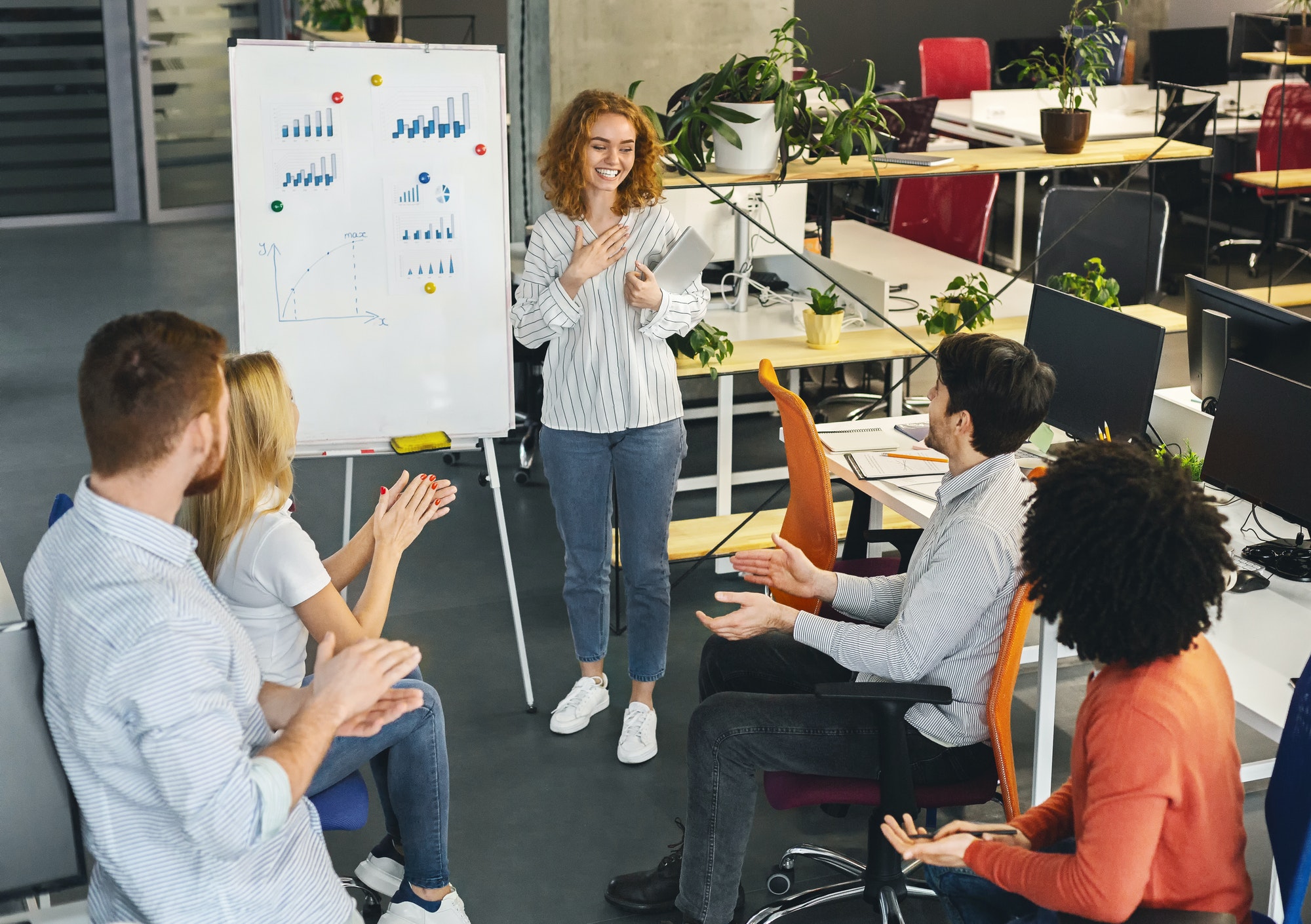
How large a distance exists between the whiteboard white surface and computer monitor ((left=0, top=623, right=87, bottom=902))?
4.22 ft

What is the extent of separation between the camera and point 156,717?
146cm

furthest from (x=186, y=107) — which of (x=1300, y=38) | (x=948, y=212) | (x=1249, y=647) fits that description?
(x=1249, y=647)

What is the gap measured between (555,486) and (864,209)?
4.27 meters

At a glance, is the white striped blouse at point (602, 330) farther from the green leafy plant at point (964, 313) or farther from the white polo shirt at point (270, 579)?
the green leafy plant at point (964, 313)

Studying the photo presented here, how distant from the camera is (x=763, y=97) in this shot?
11.9 ft

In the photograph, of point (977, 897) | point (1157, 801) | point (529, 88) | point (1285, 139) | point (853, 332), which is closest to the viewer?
point (1157, 801)

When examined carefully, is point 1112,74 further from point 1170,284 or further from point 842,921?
point 842,921

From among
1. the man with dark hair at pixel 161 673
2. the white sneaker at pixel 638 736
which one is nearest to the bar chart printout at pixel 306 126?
the man with dark hair at pixel 161 673

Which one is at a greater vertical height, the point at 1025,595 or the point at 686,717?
the point at 1025,595

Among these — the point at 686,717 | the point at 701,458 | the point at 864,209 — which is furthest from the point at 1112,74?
the point at 686,717

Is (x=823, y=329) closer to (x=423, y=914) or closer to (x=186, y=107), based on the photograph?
(x=423, y=914)

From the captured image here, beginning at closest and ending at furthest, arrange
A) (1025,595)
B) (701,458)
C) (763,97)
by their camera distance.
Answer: (1025,595) < (763,97) < (701,458)

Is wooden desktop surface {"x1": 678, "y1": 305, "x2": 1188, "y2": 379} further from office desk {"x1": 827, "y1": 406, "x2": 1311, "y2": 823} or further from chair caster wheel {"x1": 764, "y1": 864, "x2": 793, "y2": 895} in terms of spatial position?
chair caster wheel {"x1": 764, "y1": 864, "x2": 793, "y2": 895}

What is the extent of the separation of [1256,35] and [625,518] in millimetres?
7774
